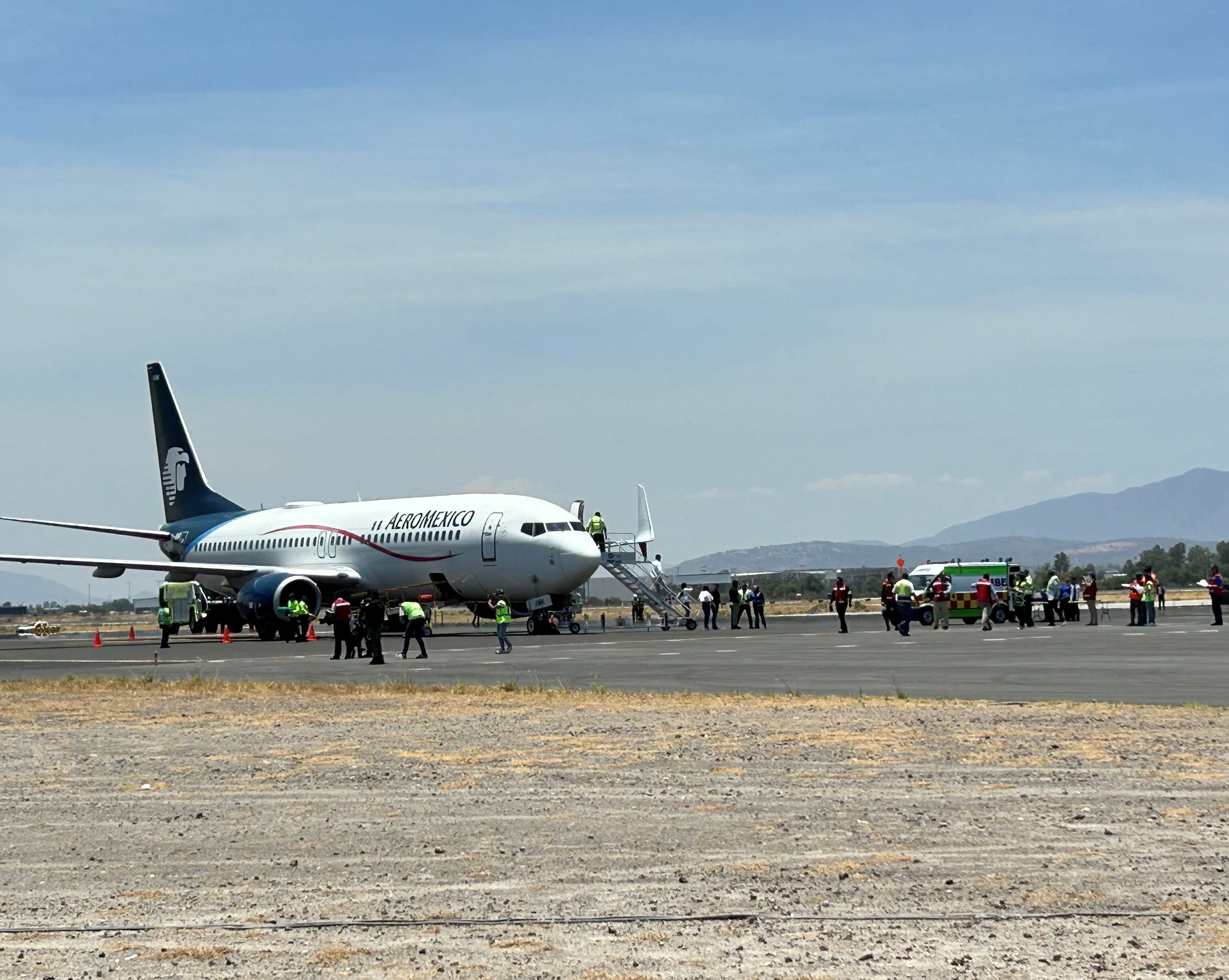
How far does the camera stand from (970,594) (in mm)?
47438

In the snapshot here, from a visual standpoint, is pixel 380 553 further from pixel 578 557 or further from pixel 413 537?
pixel 578 557

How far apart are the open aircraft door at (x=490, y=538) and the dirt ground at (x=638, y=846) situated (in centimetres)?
2750

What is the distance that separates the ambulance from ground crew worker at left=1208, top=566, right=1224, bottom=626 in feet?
19.7

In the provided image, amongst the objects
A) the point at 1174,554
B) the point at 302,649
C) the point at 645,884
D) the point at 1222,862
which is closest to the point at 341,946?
the point at 645,884

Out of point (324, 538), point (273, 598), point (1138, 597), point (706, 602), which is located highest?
point (324, 538)

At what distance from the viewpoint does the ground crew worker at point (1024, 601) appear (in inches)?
1560

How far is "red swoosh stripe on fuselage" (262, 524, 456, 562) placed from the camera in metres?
44.7

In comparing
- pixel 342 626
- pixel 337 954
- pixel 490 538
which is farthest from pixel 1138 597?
pixel 337 954

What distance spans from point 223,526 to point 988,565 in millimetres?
26833

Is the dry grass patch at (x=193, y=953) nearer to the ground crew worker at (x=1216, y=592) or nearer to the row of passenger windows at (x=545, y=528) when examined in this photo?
the ground crew worker at (x=1216, y=592)

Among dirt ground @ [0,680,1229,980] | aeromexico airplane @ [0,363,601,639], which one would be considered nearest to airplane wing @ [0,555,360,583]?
aeromexico airplane @ [0,363,601,639]

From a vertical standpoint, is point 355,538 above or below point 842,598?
above

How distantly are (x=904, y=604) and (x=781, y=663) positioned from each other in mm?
10724

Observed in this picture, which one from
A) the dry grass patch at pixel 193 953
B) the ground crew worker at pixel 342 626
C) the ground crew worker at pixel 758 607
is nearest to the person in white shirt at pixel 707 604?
the ground crew worker at pixel 758 607
